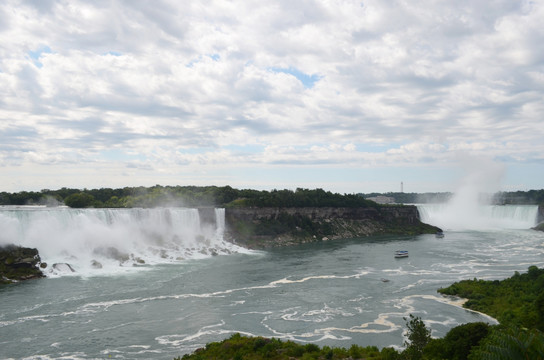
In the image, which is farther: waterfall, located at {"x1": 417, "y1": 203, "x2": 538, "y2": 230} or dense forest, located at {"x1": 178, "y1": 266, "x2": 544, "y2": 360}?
waterfall, located at {"x1": 417, "y1": 203, "x2": 538, "y2": 230}

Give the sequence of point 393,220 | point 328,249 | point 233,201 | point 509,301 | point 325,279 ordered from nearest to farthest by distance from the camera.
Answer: point 509,301, point 325,279, point 328,249, point 233,201, point 393,220

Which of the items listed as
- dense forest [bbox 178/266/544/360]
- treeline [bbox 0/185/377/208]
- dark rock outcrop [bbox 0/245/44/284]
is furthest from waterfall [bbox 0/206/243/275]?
dense forest [bbox 178/266/544/360]

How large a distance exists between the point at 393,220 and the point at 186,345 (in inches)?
3184

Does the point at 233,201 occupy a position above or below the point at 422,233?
above

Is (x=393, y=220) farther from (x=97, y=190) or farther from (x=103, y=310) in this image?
(x=103, y=310)

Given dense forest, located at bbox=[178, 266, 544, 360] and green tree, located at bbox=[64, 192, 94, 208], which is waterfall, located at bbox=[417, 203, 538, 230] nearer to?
green tree, located at bbox=[64, 192, 94, 208]

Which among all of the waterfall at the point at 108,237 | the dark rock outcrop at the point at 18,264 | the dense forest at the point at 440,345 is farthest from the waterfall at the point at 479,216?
the dark rock outcrop at the point at 18,264

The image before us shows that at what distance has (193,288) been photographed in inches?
1313

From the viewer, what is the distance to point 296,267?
143 feet

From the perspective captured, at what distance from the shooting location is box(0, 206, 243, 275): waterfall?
4019cm

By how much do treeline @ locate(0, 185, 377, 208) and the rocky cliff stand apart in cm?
200

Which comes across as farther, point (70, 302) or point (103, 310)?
point (70, 302)

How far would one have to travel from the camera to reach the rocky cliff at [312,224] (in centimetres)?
6719

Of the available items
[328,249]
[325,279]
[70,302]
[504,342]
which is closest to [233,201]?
[328,249]
